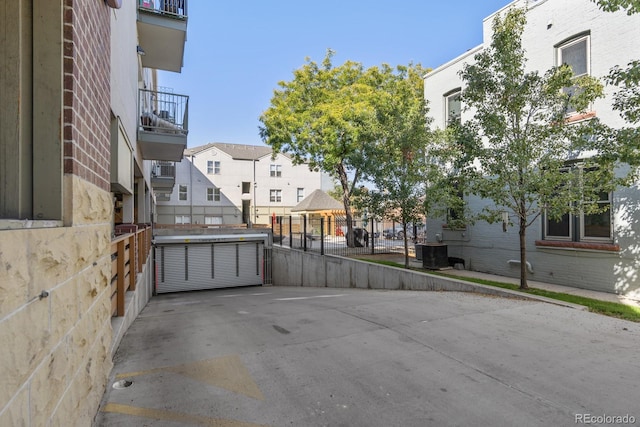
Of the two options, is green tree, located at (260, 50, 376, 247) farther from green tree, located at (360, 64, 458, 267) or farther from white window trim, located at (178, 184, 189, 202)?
white window trim, located at (178, 184, 189, 202)

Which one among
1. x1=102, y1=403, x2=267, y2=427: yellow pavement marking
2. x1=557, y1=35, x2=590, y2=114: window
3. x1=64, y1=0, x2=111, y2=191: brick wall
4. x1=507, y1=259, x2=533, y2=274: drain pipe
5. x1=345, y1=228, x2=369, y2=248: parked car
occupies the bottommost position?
x1=102, y1=403, x2=267, y2=427: yellow pavement marking

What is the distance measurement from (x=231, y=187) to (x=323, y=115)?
2364 centimetres

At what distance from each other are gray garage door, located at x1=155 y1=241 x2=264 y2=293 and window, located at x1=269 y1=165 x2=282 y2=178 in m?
24.4

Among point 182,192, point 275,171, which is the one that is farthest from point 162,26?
point 275,171

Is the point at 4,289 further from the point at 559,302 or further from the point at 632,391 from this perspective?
the point at 559,302

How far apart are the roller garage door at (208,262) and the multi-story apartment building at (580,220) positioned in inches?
438

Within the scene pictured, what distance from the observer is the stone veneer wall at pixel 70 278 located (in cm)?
153

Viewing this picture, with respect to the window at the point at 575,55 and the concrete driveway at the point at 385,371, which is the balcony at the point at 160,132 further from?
the window at the point at 575,55

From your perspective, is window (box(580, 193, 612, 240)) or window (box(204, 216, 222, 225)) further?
window (box(204, 216, 222, 225))

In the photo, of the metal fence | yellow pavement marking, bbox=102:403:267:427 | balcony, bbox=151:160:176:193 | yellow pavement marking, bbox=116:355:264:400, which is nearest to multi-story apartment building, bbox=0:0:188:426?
yellow pavement marking, bbox=102:403:267:427

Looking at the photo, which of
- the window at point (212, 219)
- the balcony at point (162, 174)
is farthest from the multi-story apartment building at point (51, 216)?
the window at point (212, 219)

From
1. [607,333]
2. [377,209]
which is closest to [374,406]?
[607,333]

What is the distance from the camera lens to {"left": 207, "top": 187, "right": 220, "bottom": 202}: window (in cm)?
3897

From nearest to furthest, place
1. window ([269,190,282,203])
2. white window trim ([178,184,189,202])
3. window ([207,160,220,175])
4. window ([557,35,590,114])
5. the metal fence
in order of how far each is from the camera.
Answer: window ([557,35,590,114]) → the metal fence → white window trim ([178,184,189,202]) → window ([207,160,220,175]) → window ([269,190,282,203])
